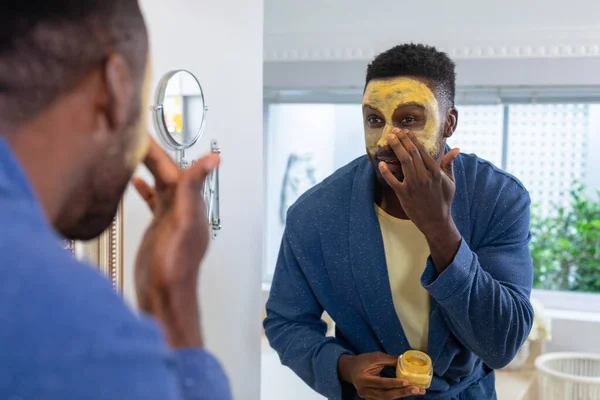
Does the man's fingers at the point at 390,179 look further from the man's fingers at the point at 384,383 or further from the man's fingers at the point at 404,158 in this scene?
the man's fingers at the point at 384,383

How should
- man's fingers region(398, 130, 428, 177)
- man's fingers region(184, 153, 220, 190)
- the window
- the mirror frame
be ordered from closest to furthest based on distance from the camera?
man's fingers region(184, 153, 220, 190), the mirror frame, man's fingers region(398, 130, 428, 177), the window

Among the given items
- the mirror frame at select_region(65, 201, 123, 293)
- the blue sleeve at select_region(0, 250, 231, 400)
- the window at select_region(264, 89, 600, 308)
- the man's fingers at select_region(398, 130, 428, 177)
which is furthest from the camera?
the window at select_region(264, 89, 600, 308)

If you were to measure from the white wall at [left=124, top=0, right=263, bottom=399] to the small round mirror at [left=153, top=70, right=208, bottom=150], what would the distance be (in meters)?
0.02

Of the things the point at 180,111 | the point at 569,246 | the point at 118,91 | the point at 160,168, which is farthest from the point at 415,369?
the point at 569,246

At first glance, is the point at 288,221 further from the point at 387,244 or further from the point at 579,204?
the point at 579,204

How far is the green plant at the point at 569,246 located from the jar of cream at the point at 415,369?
4.74 ft

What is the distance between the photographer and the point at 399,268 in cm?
119

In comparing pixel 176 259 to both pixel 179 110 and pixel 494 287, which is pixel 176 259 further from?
pixel 494 287

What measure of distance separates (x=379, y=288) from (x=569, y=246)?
1.46m

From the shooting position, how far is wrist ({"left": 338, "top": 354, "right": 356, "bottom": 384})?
114cm

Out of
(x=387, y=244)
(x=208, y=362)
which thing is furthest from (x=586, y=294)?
(x=208, y=362)

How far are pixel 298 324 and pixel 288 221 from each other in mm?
188

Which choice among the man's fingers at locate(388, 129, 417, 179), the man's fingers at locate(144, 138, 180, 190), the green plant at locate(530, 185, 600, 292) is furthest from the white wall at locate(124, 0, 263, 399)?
the green plant at locate(530, 185, 600, 292)

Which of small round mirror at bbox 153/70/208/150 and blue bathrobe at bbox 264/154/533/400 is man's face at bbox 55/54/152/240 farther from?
blue bathrobe at bbox 264/154/533/400
